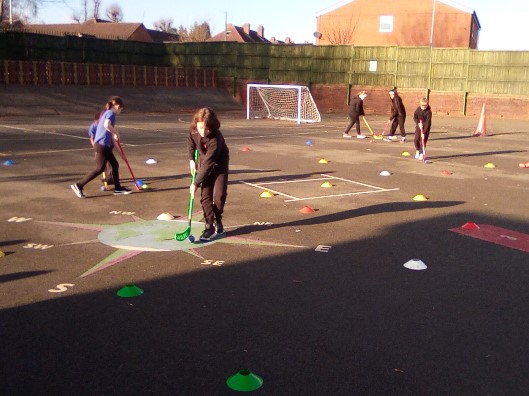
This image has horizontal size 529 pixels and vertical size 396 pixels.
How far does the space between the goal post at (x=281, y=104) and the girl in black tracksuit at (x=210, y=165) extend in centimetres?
2330

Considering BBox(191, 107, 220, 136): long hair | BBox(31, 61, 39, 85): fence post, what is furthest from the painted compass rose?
BBox(31, 61, 39, 85): fence post

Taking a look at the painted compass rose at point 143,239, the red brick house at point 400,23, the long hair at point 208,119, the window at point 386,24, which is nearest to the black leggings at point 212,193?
the painted compass rose at point 143,239

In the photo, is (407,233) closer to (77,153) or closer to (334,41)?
(77,153)

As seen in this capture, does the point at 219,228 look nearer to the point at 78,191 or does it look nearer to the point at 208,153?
the point at 208,153

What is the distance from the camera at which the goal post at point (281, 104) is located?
31.4 metres

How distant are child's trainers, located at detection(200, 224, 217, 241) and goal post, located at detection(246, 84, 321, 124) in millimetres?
23367

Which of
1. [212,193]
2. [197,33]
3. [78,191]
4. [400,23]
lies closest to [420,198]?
[212,193]

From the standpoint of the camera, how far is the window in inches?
2078

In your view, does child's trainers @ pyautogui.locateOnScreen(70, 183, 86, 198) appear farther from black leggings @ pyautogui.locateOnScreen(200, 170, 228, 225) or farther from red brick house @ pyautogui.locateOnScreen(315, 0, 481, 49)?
red brick house @ pyautogui.locateOnScreen(315, 0, 481, 49)

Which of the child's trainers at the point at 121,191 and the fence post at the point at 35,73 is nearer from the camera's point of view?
the child's trainers at the point at 121,191

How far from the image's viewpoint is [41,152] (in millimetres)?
15172

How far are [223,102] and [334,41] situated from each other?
19.9m

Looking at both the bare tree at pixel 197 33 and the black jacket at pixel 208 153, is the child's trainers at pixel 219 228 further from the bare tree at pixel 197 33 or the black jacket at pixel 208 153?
the bare tree at pixel 197 33

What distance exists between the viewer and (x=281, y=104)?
109ft
